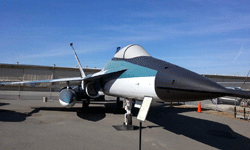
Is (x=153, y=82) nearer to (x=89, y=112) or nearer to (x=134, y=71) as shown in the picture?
(x=134, y=71)

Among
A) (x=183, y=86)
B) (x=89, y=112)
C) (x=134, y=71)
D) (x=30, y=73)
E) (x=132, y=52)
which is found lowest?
(x=89, y=112)

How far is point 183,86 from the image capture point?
3793 mm

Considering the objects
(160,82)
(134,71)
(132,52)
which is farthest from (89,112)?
(160,82)

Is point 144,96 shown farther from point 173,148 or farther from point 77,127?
point 77,127

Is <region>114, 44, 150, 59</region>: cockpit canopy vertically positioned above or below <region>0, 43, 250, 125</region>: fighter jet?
above

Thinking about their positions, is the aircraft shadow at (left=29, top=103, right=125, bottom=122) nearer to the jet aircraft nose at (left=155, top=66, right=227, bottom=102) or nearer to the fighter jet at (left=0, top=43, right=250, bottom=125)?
the fighter jet at (left=0, top=43, right=250, bottom=125)

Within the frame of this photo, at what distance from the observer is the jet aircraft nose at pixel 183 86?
351cm

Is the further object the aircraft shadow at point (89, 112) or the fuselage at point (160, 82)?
the aircraft shadow at point (89, 112)

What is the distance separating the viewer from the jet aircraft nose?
3510 mm

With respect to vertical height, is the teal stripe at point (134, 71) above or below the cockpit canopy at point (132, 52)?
below

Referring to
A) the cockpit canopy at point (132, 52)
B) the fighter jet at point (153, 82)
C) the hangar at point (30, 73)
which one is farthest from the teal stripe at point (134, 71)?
the hangar at point (30, 73)

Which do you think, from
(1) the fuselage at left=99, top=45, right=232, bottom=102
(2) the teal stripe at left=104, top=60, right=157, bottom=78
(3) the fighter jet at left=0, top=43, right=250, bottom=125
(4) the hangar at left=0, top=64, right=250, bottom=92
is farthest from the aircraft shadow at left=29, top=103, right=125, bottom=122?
(4) the hangar at left=0, top=64, right=250, bottom=92

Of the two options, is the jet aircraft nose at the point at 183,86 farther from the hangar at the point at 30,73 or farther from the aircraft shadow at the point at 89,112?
the hangar at the point at 30,73

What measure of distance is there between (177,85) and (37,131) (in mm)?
4973
